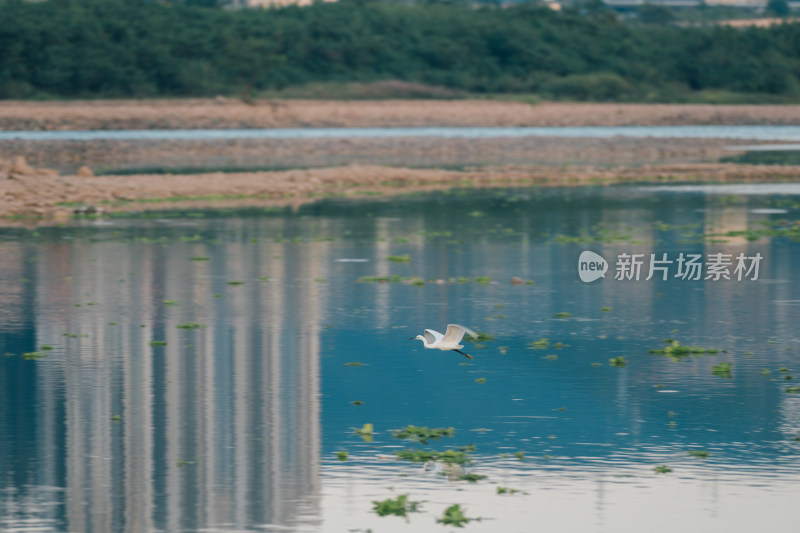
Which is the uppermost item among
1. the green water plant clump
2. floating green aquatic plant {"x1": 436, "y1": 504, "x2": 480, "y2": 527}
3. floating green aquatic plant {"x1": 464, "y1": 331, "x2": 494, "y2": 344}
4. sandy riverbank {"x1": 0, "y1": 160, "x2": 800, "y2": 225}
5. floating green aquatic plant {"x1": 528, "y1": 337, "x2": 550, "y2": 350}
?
sandy riverbank {"x1": 0, "y1": 160, "x2": 800, "y2": 225}

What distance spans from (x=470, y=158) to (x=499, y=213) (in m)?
23.0

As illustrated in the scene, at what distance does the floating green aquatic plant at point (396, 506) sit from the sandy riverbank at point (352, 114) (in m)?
62.0

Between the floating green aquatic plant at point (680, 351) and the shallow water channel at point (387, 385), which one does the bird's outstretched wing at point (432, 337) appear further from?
the floating green aquatic plant at point (680, 351)

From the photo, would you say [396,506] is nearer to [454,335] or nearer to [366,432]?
[366,432]

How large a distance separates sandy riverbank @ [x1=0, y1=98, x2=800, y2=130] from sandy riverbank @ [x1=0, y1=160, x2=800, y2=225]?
26.9 m

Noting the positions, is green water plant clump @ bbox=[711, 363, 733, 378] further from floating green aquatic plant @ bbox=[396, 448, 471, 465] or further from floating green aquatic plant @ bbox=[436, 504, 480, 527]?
floating green aquatic plant @ bbox=[436, 504, 480, 527]

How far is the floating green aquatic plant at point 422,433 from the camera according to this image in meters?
11.7

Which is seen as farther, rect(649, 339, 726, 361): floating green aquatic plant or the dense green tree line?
the dense green tree line

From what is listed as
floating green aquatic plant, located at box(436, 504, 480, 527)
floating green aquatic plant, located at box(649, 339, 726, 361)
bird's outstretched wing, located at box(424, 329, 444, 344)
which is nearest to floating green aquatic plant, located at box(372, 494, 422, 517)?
floating green aquatic plant, located at box(436, 504, 480, 527)

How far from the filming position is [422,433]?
11.8m

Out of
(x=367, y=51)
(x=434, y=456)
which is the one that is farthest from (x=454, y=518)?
(x=367, y=51)

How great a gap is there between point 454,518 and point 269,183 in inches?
1184

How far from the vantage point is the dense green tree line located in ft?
279

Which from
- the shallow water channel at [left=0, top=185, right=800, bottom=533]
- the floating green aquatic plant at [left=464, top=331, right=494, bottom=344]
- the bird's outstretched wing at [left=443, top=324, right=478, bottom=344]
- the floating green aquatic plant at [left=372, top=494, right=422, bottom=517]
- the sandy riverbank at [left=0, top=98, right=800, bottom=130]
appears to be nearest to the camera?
the floating green aquatic plant at [left=372, top=494, right=422, bottom=517]
